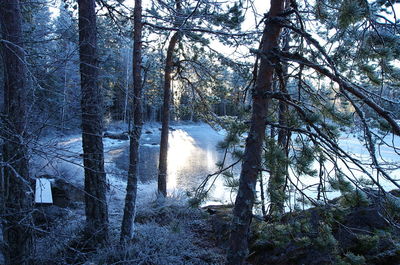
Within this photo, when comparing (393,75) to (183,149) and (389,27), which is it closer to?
(389,27)

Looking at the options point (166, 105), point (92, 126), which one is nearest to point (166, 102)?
point (166, 105)

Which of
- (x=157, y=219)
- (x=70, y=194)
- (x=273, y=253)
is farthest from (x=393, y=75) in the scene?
(x=70, y=194)

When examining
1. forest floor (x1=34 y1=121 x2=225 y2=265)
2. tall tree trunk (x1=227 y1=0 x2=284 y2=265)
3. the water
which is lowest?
the water

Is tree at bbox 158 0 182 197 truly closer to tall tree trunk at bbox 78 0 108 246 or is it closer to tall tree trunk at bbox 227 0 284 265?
tall tree trunk at bbox 78 0 108 246

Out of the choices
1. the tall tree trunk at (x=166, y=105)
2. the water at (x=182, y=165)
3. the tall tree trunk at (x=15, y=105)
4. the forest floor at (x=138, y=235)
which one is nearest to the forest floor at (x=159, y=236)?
the forest floor at (x=138, y=235)

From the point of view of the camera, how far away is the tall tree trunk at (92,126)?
4.32 meters

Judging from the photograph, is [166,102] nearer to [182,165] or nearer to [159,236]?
[159,236]

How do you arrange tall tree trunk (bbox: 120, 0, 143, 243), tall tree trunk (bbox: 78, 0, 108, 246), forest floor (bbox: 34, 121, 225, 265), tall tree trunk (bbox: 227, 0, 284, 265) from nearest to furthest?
tall tree trunk (bbox: 227, 0, 284, 265)
forest floor (bbox: 34, 121, 225, 265)
tall tree trunk (bbox: 78, 0, 108, 246)
tall tree trunk (bbox: 120, 0, 143, 243)

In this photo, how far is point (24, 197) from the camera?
3453mm

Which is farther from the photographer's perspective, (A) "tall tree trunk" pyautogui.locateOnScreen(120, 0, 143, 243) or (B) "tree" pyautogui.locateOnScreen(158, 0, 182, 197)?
(B) "tree" pyautogui.locateOnScreen(158, 0, 182, 197)

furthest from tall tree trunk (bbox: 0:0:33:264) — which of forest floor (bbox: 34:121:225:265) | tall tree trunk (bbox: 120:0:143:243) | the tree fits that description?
the tree

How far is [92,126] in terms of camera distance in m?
4.48

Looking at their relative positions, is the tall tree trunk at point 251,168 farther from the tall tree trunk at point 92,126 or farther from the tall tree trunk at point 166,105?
the tall tree trunk at point 166,105

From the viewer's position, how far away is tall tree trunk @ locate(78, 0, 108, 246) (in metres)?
4.32
